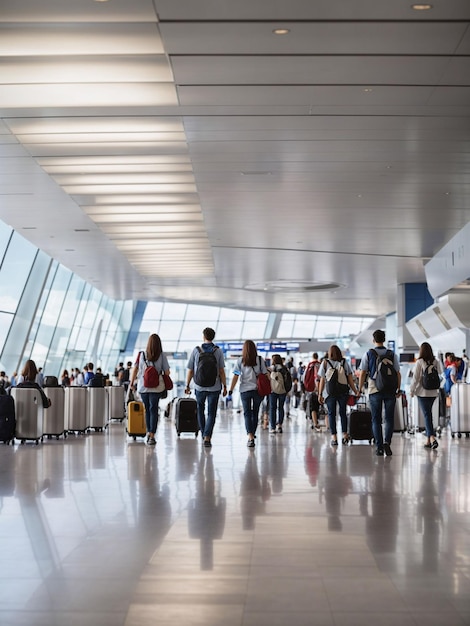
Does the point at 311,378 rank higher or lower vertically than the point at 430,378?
higher

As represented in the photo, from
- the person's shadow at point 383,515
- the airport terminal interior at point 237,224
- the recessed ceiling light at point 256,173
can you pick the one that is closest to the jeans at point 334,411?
the airport terminal interior at point 237,224

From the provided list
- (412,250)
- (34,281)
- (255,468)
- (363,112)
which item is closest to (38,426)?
(255,468)

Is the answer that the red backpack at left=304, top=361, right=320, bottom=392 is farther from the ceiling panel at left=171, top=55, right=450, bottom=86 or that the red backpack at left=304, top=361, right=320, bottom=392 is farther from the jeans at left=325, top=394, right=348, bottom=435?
the ceiling panel at left=171, top=55, right=450, bottom=86

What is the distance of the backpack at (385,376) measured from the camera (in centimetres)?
1192

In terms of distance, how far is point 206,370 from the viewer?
1341cm

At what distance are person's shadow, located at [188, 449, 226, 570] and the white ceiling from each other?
4.26 meters

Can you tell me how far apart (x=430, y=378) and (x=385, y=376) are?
4.39 ft

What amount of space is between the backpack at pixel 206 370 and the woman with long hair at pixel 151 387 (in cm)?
86

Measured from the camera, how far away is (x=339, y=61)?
8766 millimetres

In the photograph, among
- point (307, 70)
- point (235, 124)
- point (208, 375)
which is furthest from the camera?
point (208, 375)

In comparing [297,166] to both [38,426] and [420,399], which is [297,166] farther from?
[38,426]

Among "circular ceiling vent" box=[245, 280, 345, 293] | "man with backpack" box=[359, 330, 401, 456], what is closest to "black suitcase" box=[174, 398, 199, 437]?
"man with backpack" box=[359, 330, 401, 456]

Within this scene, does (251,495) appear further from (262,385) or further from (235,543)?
(262,385)

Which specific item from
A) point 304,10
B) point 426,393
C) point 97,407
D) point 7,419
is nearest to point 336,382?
point 426,393
